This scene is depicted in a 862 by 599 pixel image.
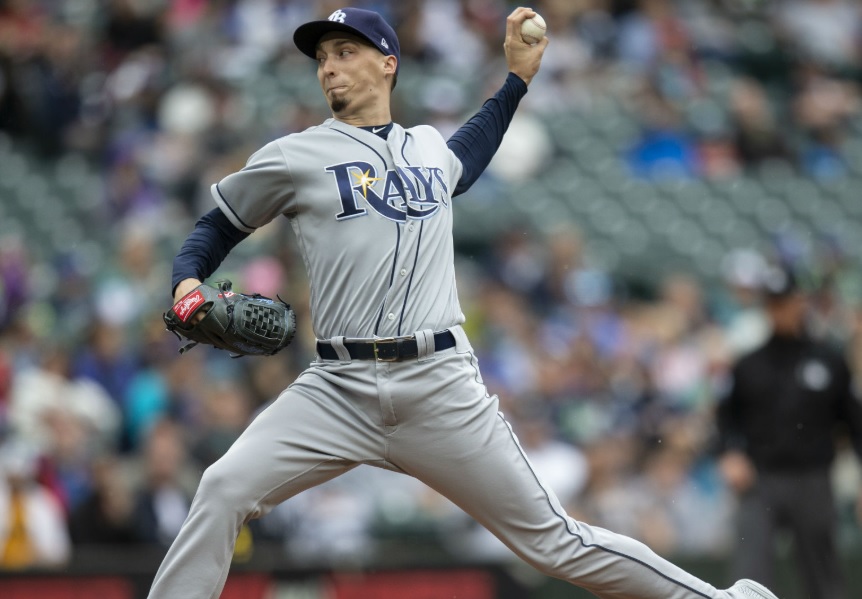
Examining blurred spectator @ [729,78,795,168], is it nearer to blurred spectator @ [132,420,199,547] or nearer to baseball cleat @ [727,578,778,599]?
blurred spectator @ [132,420,199,547]

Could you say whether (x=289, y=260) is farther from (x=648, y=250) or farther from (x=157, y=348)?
(x=648, y=250)

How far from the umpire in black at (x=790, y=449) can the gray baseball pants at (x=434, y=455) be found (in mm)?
2953

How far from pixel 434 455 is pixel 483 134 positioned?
3.86ft

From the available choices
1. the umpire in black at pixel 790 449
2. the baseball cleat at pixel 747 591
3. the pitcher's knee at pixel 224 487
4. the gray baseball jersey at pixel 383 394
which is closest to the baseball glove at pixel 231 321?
the gray baseball jersey at pixel 383 394

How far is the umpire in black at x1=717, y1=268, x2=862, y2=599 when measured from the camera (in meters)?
7.05

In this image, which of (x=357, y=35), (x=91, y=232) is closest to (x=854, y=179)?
(x=91, y=232)

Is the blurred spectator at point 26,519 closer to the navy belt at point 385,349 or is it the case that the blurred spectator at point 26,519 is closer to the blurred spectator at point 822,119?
the navy belt at point 385,349

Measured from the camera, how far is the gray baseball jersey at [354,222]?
4.13 metres

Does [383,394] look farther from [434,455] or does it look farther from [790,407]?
[790,407]

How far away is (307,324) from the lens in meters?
9.55

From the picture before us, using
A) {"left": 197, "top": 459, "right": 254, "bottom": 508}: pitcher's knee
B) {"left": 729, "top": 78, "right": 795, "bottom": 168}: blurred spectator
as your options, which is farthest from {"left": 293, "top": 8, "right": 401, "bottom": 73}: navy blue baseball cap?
{"left": 729, "top": 78, "right": 795, "bottom": 168}: blurred spectator

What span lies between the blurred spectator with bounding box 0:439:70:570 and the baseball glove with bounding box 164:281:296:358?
394cm

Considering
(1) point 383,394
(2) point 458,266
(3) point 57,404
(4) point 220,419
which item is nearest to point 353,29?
(1) point 383,394

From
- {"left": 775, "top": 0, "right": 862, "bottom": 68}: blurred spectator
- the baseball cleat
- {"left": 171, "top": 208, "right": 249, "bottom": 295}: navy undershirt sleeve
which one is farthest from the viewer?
{"left": 775, "top": 0, "right": 862, "bottom": 68}: blurred spectator
